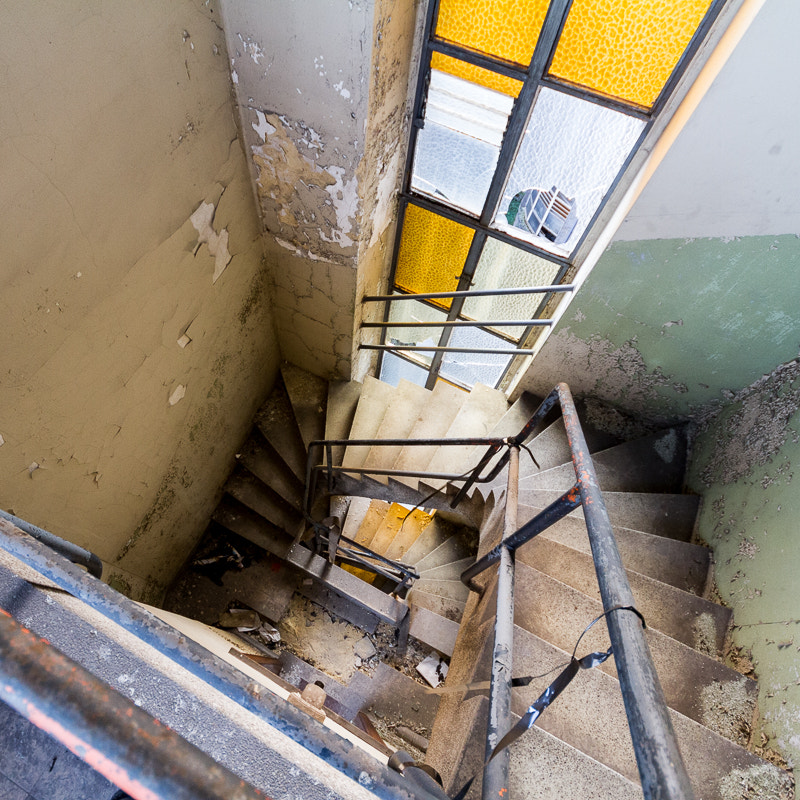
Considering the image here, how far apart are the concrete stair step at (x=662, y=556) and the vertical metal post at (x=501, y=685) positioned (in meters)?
0.99

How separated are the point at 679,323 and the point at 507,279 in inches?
56.2

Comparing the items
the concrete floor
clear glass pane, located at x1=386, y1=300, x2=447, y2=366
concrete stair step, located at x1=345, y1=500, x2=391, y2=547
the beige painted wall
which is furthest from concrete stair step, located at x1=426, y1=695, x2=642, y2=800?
concrete stair step, located at x1=345, y1=500, x2=391, y2=547

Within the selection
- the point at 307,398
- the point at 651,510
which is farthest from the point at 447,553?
the point at 651,510

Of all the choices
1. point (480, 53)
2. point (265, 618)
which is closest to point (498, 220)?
point (480, 53)

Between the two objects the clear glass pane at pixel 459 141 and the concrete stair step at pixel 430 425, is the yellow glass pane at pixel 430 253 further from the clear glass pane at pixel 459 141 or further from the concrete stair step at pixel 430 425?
the concrete stair step at pixel 430 425

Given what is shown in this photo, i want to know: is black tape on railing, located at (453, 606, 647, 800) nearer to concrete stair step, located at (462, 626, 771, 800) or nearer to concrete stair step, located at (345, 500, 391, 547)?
concrete stair step, located at (462, 626, 771, 800)

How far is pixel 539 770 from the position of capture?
1423 mm

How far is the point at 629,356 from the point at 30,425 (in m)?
3.05

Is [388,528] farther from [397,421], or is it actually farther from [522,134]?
[522,134]

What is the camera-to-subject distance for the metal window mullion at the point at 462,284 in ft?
11.8

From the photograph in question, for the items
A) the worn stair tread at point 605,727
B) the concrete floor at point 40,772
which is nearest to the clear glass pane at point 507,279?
the worn stair tread at point 605,727

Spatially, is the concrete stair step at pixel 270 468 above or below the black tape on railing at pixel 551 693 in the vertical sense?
above

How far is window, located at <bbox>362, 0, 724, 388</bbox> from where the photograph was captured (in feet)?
7.74

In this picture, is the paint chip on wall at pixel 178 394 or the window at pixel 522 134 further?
the paint chip on wall at pixel 178 394
